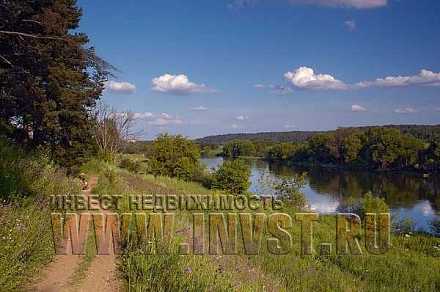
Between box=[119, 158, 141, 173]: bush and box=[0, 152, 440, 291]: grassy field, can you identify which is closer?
box=[0, 152, 440, 291]: grassy field

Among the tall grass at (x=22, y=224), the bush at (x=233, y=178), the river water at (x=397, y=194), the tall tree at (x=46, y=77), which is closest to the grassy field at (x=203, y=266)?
the tall grass at (x=22, y=224)

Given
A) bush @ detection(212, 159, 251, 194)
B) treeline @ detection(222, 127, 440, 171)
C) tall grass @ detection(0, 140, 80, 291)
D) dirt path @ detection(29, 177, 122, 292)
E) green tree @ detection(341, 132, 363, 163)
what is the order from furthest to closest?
green tree @ detection(341, 132, 363, 163)
treeline @ detection(222, 127, 440, 171)
bush @ detection(212, 159, 251, 194)
dirt path @ detection(29, 177, 122, 292)
tall grass @ detection(0, 140, 80, 291)

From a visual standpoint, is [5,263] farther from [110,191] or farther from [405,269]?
[110,191]

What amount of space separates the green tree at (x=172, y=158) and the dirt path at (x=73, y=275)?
73.1ft

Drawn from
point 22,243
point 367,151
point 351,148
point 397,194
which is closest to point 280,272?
point 22,243

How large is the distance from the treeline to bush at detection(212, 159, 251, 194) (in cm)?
4915

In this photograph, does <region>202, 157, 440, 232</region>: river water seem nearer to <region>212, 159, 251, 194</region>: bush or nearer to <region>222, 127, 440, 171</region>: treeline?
<region>212, 159, 251, 194</region>: bush

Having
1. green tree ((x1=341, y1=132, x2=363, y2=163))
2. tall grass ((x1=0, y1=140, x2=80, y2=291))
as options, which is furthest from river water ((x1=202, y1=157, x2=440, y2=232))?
green tree ((x1=341, y1=132, x2=363, y2=163))

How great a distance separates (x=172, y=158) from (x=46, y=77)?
54.8 ft

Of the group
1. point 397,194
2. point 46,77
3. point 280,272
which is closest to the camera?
point 280,272

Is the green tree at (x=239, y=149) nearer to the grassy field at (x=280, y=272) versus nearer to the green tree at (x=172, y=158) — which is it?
the green tree at (x=172, y=158)

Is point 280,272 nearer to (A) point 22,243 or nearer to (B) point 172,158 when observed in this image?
(A) point 22,243

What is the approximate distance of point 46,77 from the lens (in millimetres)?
13133

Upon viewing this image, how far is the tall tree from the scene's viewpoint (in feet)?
29.7
